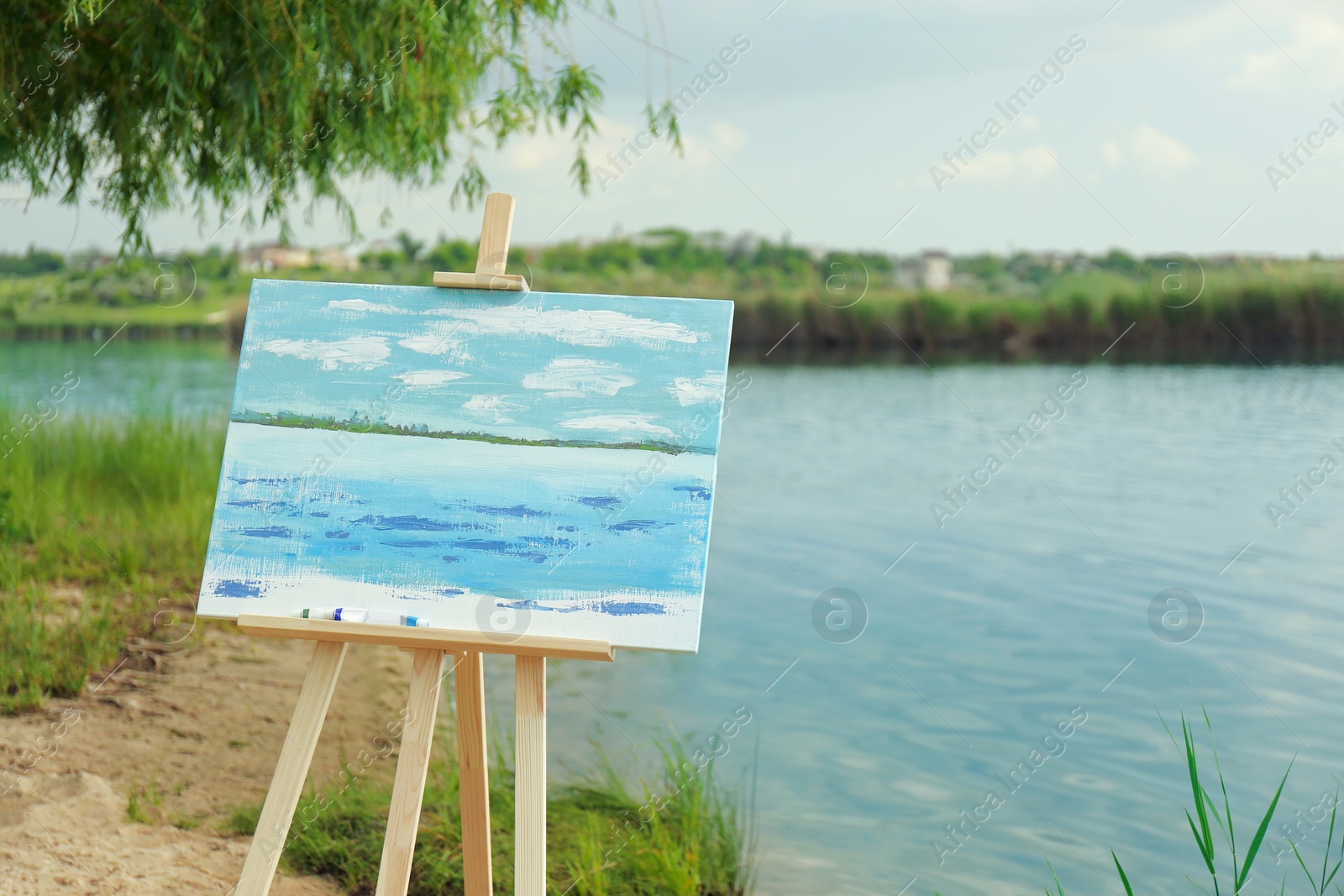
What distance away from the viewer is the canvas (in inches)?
77.8

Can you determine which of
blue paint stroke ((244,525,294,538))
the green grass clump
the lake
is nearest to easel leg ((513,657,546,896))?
→ blue paint stroke ((244,525,294,538))

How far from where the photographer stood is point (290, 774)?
6.13 ft

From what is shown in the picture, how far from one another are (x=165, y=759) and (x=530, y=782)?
1998 millimetres

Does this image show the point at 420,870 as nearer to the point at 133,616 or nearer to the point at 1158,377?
the point at 133,616

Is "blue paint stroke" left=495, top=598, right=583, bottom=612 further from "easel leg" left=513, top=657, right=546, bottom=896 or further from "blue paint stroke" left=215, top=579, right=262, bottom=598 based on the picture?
"blue paint stroke" left=215, top=579, right=262, bottom=598

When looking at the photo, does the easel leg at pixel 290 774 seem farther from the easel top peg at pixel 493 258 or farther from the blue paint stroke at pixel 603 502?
the easel top peg at pixel 493 258

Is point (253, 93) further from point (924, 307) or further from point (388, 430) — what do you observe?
point (924, 307)

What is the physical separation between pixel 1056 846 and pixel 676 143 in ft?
9.54

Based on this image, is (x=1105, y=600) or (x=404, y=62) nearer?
(x=404, y=62)

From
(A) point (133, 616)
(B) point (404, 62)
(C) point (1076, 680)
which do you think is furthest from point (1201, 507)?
(A) point (133, 616)

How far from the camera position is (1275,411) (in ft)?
40.8

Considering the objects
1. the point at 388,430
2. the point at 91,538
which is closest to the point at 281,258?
the point at 91,538

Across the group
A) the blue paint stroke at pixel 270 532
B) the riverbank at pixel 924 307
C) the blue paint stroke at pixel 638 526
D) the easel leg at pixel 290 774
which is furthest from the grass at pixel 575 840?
the riverbank at pixel 924 307

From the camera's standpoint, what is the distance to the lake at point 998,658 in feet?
11.1
